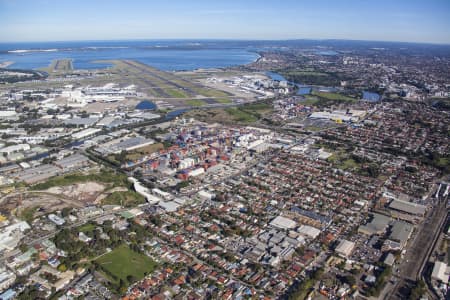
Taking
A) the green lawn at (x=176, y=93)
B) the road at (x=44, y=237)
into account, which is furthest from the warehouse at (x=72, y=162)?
the green lawn at (x=176, y=93)

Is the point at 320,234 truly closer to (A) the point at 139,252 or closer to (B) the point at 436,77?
(A) the point at 139,252

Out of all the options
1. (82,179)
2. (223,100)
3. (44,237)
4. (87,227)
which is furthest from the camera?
(223,100)

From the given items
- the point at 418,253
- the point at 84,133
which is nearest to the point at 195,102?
the point at 84,133

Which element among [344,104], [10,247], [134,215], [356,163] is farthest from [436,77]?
[10,247]

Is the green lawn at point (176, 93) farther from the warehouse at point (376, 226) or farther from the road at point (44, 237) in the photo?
the warehouse at point (376, 226)

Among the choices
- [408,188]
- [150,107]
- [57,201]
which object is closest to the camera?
[57,201]

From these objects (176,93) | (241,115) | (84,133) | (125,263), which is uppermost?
(176,93)

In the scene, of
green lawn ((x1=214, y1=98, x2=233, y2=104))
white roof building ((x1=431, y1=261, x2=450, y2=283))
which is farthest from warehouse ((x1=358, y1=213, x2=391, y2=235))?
green lawn ((x1=214, y1=98, x2=233, y2=104))

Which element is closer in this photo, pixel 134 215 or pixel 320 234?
pixel 320 234

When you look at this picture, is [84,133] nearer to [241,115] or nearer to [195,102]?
[241,115]
